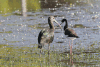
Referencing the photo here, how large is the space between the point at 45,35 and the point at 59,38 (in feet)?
13.0

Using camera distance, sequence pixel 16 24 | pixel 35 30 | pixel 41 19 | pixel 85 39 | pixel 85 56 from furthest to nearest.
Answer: pixel 41 19 → pixel 16 24 → pixel 35 30 → pixel 85 39 → pixel 85 56

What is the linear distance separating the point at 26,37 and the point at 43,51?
12.5 feet

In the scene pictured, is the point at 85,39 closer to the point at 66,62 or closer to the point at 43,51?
the point at 43,51

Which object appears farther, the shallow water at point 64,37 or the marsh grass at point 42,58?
the shallow water at point 64,37

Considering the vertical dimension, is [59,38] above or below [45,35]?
below

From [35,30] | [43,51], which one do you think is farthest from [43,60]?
[35,30]

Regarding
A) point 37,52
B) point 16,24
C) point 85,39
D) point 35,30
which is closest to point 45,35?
point 37,52

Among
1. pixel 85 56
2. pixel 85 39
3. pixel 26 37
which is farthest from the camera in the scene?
pixel 26 37

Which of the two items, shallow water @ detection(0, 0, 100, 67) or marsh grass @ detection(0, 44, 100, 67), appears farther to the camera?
shallow water @ detection(0, 0, 100, 67)

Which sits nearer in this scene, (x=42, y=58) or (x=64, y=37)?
(x=42, y=58)

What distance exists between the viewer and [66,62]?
10.4 m

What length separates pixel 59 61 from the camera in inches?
416

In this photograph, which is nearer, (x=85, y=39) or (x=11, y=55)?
(x=11, y=55)

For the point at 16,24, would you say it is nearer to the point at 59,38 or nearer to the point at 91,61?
the point at 59,38
